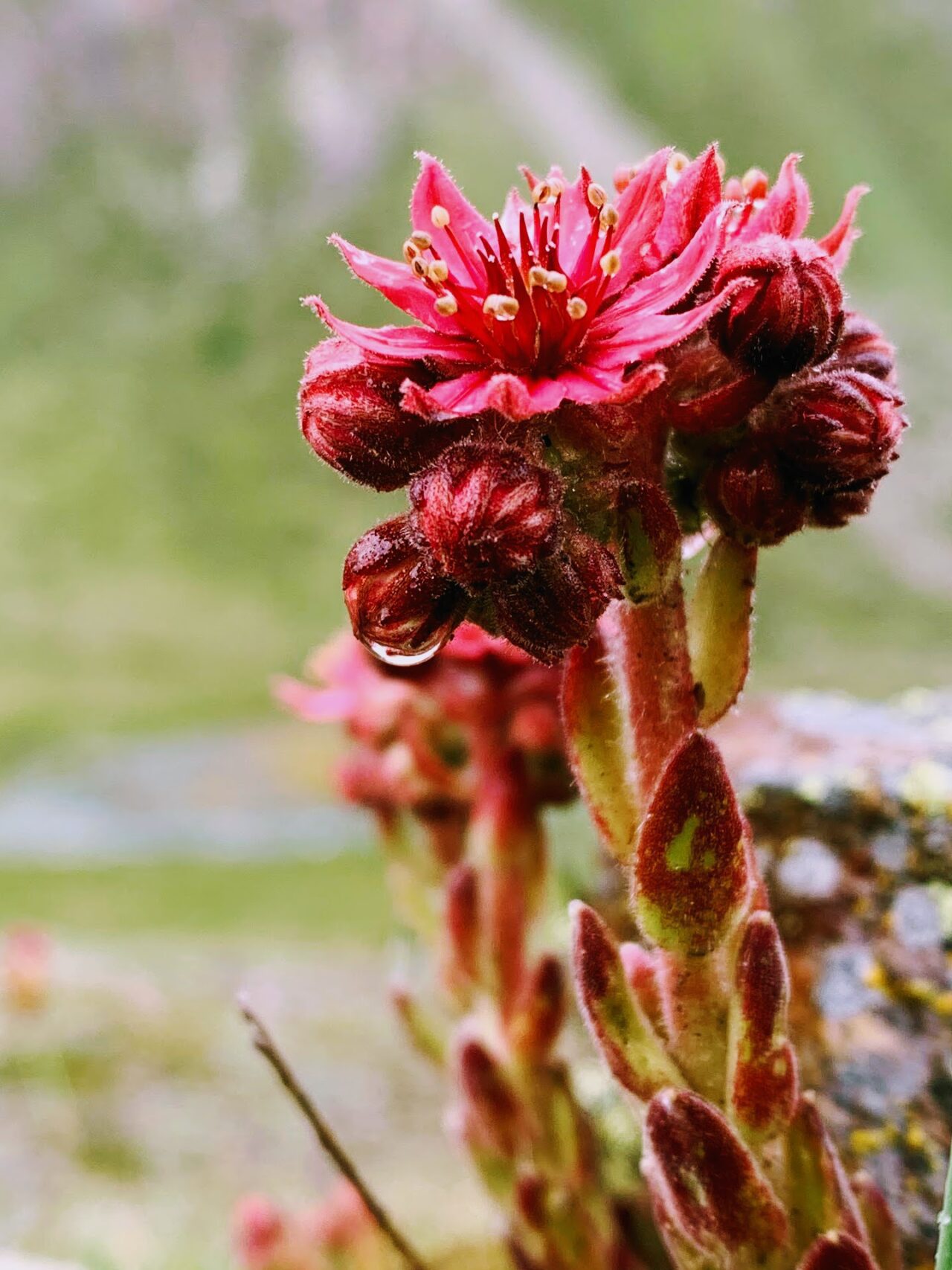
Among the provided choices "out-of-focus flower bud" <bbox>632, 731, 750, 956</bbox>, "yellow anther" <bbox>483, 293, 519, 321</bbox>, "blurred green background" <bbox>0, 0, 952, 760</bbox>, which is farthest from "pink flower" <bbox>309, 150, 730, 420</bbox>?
"blurred green background" <bbox>0, 0, 952, 760</bbox>

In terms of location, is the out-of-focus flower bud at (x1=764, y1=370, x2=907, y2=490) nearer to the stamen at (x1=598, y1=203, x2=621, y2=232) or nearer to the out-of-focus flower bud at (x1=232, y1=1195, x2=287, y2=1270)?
the stamen at (x1=598, y1=203, x2=621, y2=232)

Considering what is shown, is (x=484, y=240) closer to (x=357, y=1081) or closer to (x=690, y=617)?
(x=690, y=617)

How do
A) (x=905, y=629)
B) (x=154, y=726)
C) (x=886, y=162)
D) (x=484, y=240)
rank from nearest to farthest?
(x=484, y=240) → (x=905, y=629) → (x=154, y=726) → (x=886, y=162)

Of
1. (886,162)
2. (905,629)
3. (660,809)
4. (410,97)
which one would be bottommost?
(660,809)

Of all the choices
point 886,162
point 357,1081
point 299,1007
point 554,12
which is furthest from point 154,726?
point 554,12

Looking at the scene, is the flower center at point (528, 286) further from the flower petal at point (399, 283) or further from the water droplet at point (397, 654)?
the water droplet at point (397, 654)

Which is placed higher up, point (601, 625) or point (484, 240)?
point (484, 240)

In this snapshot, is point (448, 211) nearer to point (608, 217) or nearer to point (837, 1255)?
point (608, 217)
